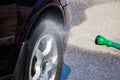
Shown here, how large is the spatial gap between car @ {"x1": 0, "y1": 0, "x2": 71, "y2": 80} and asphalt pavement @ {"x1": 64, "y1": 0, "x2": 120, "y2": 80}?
34.4 inches

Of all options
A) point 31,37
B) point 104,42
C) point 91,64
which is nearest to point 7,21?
point 31,37

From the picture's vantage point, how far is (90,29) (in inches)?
258

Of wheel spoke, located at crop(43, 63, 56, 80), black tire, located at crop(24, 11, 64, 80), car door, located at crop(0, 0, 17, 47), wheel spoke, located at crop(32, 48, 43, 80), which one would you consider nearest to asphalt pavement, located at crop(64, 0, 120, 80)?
wheel spoke, located at crop(43, 63, 56, 80)

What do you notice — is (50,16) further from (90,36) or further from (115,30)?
(115,30)

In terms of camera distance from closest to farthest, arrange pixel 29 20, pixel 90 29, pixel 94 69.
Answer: pixel 29 20 < pixel 94 69 < pixel 90 29

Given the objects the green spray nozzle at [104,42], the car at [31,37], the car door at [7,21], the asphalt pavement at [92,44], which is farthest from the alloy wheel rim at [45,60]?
the green spray nozzle at [104,42]

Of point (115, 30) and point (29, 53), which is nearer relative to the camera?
point (29, 53)

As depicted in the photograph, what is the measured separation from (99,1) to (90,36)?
3.35 m

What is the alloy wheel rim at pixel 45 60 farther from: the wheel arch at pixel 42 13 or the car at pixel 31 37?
the wheel arch at pixel 42 13

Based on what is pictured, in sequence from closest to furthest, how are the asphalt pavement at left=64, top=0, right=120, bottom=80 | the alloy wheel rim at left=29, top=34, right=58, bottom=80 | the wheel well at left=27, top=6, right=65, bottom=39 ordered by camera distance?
1. the wheel well at left=27, top=6, right=65, bottom=39
2. the alloy wheel rim at left=29, top=34, right=58, bottom=80
3. the asphalt pavement at left=64, top=0, right=120, bottom=80

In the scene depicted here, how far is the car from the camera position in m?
2.68

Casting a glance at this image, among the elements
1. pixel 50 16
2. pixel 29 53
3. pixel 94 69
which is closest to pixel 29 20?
pixel 29 53

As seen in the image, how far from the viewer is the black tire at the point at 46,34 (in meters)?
3.01

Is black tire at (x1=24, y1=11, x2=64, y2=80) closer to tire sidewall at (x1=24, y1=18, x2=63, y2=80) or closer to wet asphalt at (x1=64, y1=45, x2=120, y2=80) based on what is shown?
tire sidewall at (x1=24, y1=18, x2=63, y2=80)
